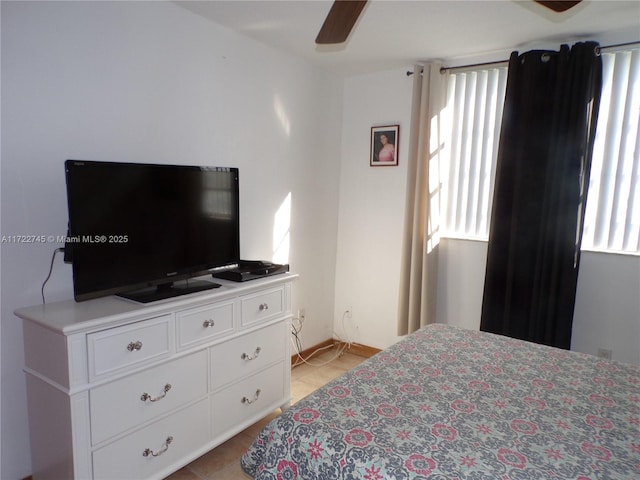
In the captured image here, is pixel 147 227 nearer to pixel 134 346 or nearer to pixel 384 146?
pixel 134 346

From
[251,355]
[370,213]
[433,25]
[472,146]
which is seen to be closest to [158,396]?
[251,355]

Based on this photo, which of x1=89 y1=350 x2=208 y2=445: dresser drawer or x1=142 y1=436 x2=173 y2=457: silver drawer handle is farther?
x1=142 y1=436 x2=173 y2=457: silver drawer handle

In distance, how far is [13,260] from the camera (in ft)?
6.20

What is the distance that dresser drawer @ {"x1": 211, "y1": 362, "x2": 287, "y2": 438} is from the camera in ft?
7.52

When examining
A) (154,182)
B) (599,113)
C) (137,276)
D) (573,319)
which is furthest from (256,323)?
(599,113)

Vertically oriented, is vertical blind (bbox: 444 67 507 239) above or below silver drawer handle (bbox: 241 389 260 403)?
above

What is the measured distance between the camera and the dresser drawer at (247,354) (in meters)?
2.26

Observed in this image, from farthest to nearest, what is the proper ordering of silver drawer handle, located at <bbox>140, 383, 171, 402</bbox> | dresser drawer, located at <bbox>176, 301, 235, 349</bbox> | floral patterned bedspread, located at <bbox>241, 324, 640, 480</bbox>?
dresser drawer, located at <bbox>176, 301, 235, 349</bbox>
silver drawer handle, located at <bbox>140, 383, 171, 402</bbox>
floral patterned bedspread, located at <bbox>241, 324, 640, 480</bbox>

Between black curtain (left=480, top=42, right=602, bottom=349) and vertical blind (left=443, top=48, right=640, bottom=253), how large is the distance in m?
0.16

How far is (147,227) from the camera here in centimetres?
206

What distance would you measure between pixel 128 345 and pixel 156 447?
0.55 m

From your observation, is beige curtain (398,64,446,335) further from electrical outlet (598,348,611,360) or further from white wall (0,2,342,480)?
electrical outlet (598,348,611,360)

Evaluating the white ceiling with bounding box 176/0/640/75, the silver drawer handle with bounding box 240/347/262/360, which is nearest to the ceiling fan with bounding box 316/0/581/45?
the white ceiling with bounding box 176/0/640/75

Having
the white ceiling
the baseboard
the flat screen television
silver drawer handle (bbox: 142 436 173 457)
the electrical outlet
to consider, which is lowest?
the baseboard
